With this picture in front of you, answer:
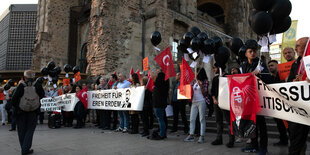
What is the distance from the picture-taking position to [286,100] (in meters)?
3.28

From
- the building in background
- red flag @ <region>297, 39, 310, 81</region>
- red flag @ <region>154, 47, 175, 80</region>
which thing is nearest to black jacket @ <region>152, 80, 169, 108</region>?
red flag @ <region>154, 47, 175, 80</region>

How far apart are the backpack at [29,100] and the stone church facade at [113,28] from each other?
9.34 metres

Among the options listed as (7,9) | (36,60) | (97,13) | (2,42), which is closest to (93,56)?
(97,13)

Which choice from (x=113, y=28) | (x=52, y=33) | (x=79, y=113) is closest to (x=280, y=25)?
(x=79, y=113)

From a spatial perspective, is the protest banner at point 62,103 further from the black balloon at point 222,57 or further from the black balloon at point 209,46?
the black balloon at point 222,57

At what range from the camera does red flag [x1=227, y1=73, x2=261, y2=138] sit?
3738 millimetres

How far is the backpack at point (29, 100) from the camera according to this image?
189 inches

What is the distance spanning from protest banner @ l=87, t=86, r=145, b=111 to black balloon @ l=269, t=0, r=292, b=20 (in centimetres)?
409

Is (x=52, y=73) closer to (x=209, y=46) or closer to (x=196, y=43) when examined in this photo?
(x=196, y=43)

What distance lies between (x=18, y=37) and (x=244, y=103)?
37.7 meters

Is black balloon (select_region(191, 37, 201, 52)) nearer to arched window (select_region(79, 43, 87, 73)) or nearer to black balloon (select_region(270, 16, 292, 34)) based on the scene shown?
black balloon (select_region(270, 16, 292, 34))

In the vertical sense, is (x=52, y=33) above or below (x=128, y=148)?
above

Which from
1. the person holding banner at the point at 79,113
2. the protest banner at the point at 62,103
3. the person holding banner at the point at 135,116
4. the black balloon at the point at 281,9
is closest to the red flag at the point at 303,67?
the black balloon at the point at 281,9

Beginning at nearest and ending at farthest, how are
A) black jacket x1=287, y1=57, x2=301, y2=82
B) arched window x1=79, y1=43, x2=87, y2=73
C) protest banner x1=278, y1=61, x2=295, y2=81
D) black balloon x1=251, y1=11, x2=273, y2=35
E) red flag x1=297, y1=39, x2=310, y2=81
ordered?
red flag x1=297, y1=39, x2=310, y2=81
black jacket x1=287, y1=57, x2=301, y2=82
black balloon x1=251, y1=11, x2=273, y2=35
protest banner x1=278, y1=61, x2=295, y2=81
arched window x1=79, y1=43, x2=87, y2=73
